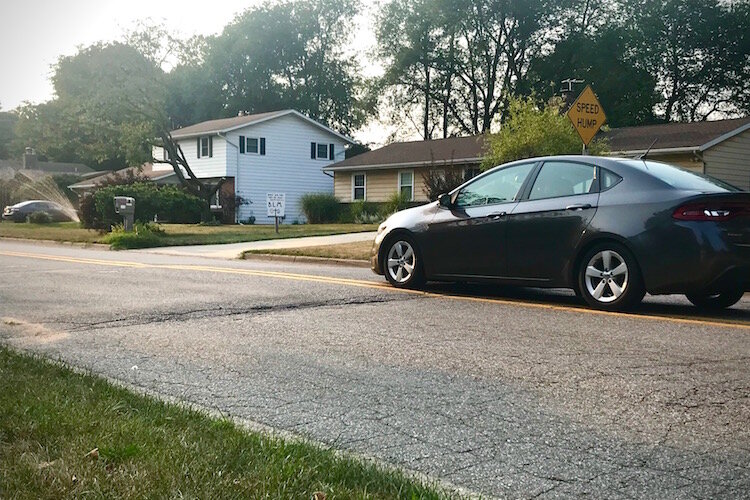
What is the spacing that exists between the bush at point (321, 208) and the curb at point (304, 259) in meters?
20.7

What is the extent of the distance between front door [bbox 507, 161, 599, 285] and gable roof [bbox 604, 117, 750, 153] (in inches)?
744

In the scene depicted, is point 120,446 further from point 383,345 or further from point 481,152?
point 481,152

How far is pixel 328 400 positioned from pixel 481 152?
29813 millimetres

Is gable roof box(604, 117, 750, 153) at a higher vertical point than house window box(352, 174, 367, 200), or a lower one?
higher

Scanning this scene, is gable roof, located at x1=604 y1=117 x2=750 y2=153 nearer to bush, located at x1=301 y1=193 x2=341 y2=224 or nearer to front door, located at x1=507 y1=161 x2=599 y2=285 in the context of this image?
bush, located at x1=301 y1=193 x2=341 y2=224

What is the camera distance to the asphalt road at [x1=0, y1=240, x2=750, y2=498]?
12.0 ft

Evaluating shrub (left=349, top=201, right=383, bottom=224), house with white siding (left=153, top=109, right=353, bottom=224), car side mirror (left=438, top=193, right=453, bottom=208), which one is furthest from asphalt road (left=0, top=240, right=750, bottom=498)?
house with white siding (left=153, top=109, right=353, bottom=224)

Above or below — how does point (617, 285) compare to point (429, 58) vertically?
below

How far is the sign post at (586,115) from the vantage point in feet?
46.2

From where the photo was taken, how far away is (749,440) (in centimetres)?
394

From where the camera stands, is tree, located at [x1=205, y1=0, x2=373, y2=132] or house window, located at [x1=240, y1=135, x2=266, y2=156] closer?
house window, located at [x1=240, y1=135, x2=266, y2=156]

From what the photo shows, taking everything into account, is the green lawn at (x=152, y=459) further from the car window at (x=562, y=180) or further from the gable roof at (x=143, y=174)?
the gable roof at (x=143, y=174)

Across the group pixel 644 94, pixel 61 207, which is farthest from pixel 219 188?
pixel 644 94

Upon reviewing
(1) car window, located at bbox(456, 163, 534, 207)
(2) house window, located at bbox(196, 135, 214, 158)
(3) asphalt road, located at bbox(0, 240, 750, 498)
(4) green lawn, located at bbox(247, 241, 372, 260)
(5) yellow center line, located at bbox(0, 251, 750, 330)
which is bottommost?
(3) asphalt road, located at bbox(0, 240, 750, 498)
